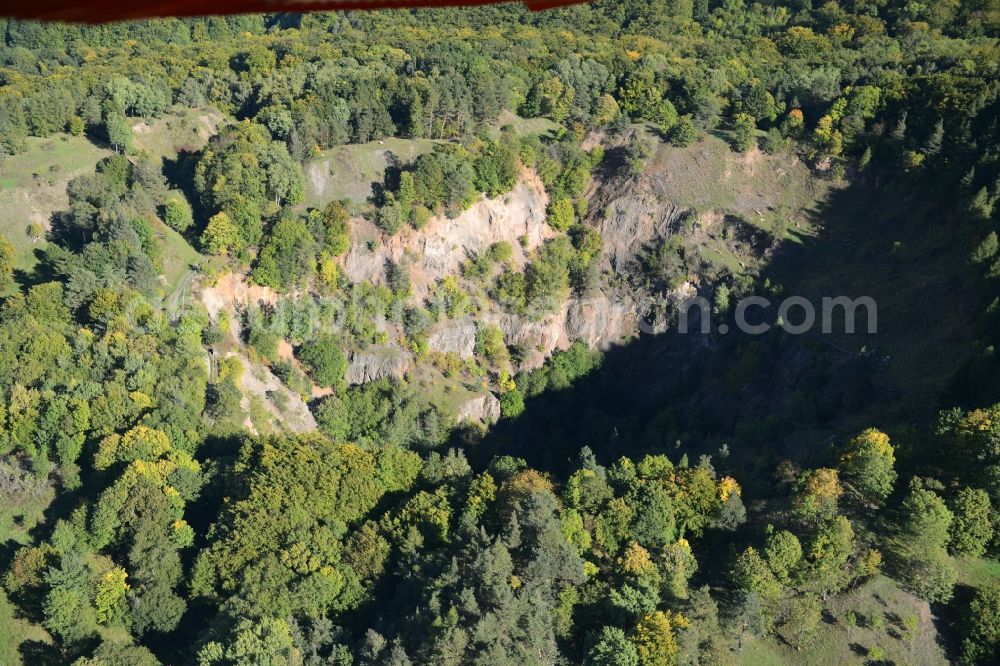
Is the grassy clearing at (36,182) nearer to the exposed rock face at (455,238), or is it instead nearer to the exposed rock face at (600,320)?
the exposed rock face at (455,238)

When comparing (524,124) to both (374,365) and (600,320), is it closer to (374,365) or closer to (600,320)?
(600,320)

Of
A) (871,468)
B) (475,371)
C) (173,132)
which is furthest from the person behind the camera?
(173,132)

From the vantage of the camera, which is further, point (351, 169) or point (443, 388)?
point (351, 169)

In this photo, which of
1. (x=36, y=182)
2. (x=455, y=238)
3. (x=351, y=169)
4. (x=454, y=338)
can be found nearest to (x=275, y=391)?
(x=454, y=338)

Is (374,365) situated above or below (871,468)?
below

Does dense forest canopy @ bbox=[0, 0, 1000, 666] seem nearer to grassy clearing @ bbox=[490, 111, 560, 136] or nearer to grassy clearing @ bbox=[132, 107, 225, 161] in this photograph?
grassy clearing @ bbox=[132, 107, 225, 161]

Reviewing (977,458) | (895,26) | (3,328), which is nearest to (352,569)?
(3,328)

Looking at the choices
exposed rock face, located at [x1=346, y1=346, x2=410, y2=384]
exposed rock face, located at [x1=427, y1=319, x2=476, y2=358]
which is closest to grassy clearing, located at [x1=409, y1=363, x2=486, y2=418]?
exposed rock face, located at [x1=346, y1=346, x2=410, y2=384]
